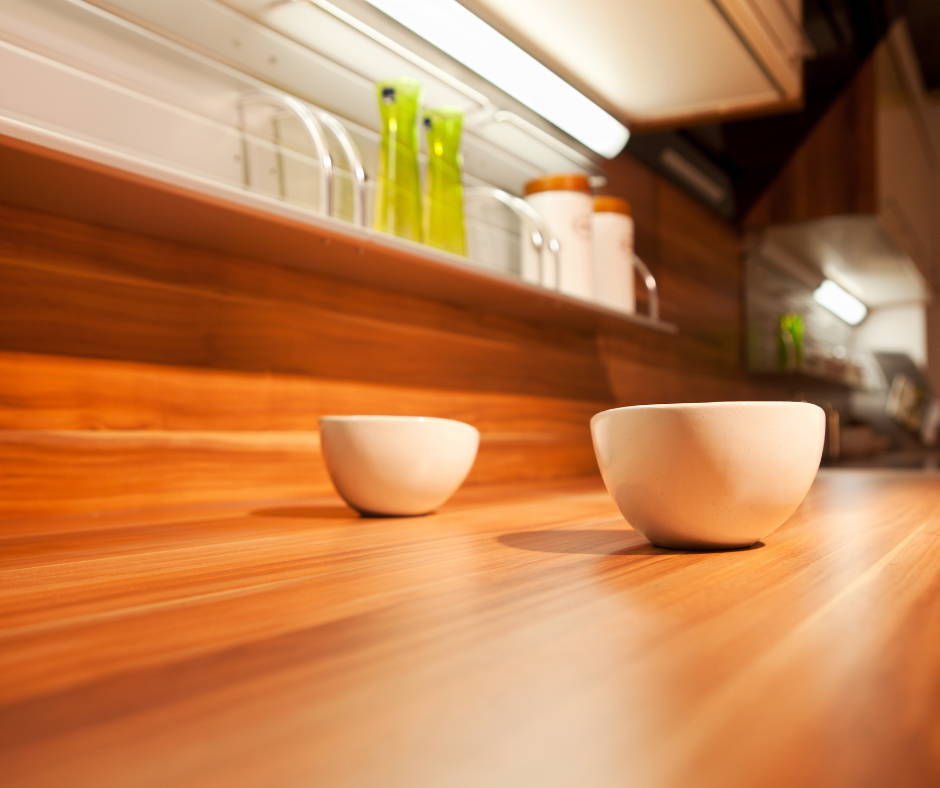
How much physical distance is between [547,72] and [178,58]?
2.28ft

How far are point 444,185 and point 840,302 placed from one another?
3.14m

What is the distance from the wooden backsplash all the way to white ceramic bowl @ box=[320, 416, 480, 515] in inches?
8.5

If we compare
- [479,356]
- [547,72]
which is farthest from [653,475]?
[547,72]

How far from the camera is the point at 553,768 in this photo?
0.75 ft

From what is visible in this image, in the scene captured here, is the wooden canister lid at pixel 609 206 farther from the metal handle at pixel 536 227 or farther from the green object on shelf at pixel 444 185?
the green object on shelf at pixel 444 185

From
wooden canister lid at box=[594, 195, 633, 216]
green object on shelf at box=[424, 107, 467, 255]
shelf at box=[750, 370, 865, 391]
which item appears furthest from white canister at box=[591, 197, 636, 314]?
shelf at box=[750, 370, 865, 391]

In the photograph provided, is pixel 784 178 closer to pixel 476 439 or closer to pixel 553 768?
pixel 476 439

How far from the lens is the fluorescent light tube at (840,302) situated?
3.56 meters

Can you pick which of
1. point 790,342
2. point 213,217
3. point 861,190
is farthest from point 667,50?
point 790,342

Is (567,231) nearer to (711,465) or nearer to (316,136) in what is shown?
(316,136)

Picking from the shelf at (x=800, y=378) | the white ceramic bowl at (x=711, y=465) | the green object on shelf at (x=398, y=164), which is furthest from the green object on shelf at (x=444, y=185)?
the shelf at (x=800, y=378)

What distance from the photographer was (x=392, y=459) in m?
0.86

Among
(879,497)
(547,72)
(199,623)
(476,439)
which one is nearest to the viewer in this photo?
(199,623)

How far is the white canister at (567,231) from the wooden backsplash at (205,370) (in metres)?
0.14
